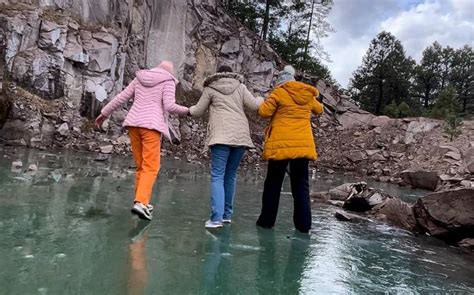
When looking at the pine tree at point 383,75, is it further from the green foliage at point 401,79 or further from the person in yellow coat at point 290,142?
the person in yellow coat at point 290,142

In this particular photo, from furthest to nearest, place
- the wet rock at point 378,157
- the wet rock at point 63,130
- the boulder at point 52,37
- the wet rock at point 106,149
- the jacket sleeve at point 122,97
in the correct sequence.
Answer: the wet rock at point 378,157
the boulder at point 52,37
the wet rock at point 63,130
the wet rock at point 106,149
the jacket sleeve at point 122,97

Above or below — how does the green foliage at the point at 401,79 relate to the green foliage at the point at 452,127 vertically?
above

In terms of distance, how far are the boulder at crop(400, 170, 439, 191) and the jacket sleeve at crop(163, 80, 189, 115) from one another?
14190 mm

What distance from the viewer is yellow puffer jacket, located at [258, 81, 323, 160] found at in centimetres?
512

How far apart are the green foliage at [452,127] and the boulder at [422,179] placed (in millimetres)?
7939

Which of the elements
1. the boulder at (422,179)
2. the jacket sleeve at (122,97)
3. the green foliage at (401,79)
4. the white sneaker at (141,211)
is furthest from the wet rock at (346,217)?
the green foliage at (401,79)

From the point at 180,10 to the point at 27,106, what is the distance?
1515cm

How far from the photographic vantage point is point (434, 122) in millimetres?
27109

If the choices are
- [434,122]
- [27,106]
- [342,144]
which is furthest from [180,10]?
[434,122]

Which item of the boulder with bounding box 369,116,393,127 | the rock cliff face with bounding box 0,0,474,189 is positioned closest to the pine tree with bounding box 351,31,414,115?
the rock cliff face with bounding box 0,0,474,189

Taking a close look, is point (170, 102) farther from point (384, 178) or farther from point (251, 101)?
point (384, 178)

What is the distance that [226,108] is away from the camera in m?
5.14

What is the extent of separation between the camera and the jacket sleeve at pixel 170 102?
17.2ft

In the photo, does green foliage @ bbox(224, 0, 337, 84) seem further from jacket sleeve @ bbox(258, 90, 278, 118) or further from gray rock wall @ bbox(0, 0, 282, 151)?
jacket sleeve @ bbox(258, 90, 278, 118)
